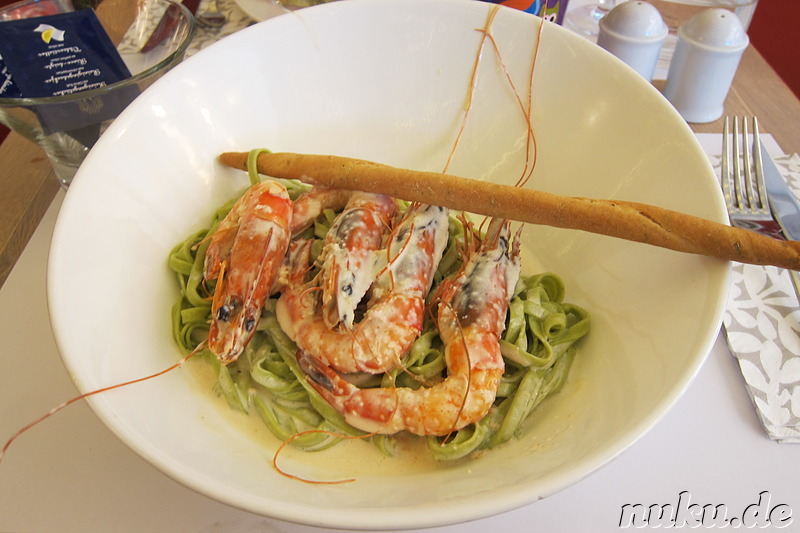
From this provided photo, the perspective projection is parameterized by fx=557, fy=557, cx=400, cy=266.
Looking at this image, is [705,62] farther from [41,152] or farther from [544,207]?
[41,152]

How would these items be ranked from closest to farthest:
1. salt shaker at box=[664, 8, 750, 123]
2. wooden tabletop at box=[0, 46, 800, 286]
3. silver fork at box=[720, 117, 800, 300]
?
silver fork at box=[720, 117, 800, 300]
wooden tabletop at box=[0, 46, 800, 286]
salt shaker at box=[664, 8, 750, 123]

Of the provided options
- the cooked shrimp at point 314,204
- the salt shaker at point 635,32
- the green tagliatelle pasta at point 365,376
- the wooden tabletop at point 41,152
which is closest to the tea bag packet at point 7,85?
the wooden tabletop at point 41,152

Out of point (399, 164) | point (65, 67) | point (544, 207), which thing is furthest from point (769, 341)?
point (65, 67)

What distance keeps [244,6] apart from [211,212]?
0.80 metres

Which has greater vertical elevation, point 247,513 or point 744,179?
point 744,179

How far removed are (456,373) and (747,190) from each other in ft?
2.41

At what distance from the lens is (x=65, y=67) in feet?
3.71

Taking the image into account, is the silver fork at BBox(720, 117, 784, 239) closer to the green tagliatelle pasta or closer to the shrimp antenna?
the green tagliatelle pasta

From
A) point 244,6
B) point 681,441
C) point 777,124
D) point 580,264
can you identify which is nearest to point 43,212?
point 244,6

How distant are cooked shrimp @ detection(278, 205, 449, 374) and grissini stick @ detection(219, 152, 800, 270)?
6 centimetres

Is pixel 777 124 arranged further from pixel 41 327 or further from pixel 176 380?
pixel 41 327

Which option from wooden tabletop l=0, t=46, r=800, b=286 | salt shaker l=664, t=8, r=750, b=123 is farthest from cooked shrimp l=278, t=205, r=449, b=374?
salt shaker l=664, t=8, r=750, b=123

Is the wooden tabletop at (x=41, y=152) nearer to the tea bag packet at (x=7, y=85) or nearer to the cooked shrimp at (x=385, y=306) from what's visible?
the tea bag packet at (x=7, y=85)

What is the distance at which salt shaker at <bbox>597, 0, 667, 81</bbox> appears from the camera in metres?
1.34
